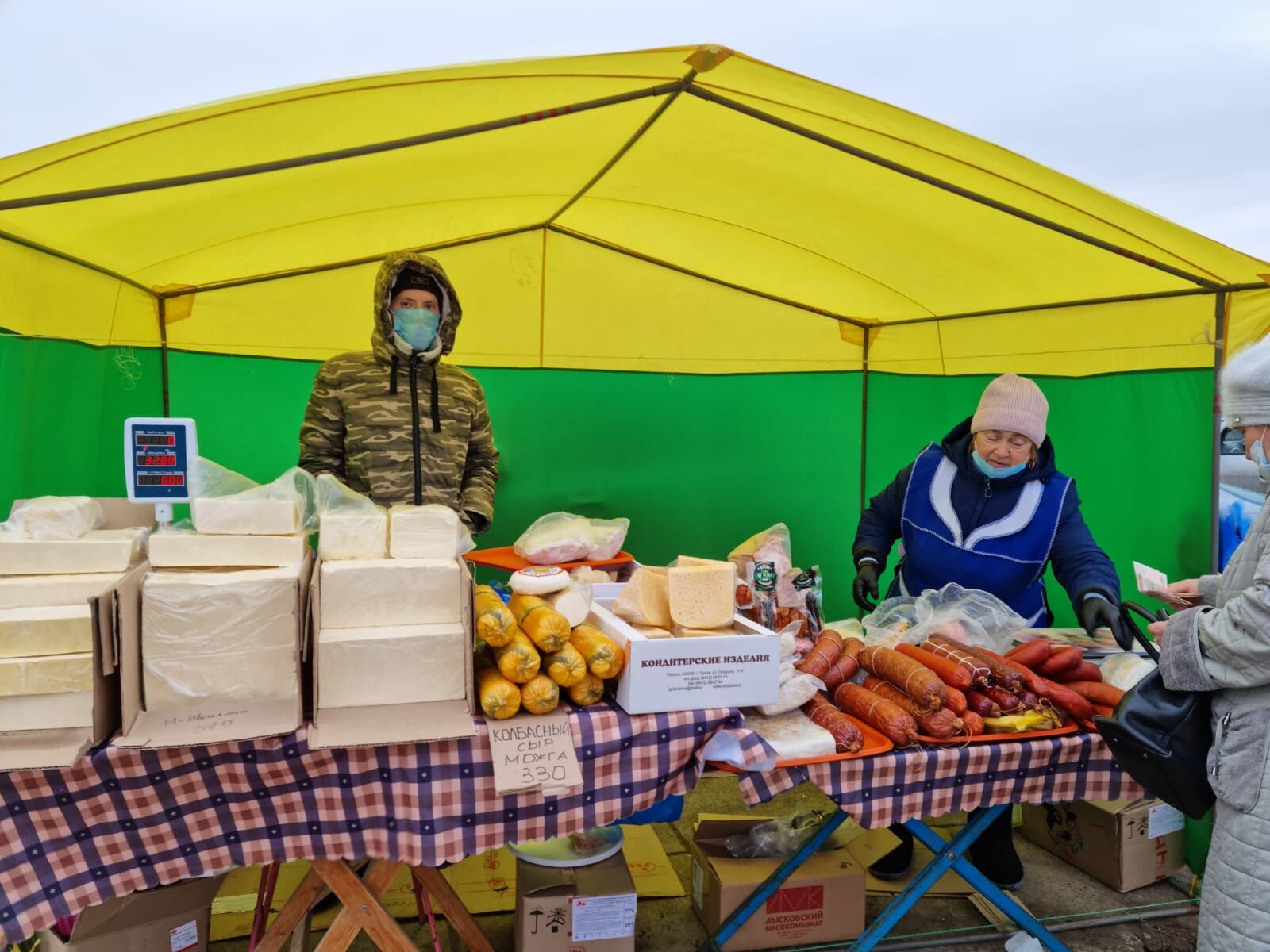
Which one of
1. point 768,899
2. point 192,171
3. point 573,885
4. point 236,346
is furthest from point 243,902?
point 236,346

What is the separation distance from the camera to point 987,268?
163 inches

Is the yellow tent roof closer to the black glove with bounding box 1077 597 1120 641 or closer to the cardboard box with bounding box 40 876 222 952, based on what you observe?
the black glove with bounding box 1077 597 1120 641

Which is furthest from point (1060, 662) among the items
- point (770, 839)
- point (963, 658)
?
point (770, 839)

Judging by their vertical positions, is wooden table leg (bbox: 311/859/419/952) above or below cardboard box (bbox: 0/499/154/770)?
below

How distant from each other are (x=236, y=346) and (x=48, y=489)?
149 cm

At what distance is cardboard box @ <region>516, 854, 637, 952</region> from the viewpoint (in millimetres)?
2516

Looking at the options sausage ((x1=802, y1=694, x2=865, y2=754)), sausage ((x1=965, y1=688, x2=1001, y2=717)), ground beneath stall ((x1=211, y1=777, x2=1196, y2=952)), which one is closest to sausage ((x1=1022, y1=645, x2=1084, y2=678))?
sausage ((x1=965, y1=688, x2=1001, y2=717))

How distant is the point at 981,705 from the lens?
2473 millimetres

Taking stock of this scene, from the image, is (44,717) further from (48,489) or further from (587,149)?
(587,149)

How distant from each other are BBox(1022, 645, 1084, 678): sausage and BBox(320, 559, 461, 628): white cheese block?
74.7 inches

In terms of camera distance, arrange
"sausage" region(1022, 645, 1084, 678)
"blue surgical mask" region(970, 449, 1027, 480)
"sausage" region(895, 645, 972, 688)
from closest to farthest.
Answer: "sausage" region(895, 645, 972, 688) < "sausage" region(1022, 645, 1084, 678) < "blue surgical mask" region(970, 449, 1027, 480)

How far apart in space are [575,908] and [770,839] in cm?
97

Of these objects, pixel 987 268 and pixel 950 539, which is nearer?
pixel 950 539

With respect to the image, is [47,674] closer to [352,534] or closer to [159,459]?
[159,459]
